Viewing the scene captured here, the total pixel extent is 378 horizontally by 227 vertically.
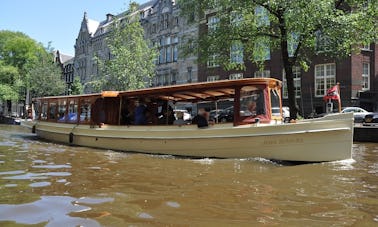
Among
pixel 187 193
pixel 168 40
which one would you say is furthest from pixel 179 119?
pixel 168 40

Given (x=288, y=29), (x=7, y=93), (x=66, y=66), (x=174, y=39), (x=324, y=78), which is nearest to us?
(x=288, y=29)

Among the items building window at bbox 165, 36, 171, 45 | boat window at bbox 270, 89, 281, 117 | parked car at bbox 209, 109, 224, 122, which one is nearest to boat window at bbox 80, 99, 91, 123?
parked car at bbox 209, 109, 224, 122

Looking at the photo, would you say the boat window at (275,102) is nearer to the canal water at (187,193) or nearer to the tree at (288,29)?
the canal water at (187,193)

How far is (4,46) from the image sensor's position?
5844 cm

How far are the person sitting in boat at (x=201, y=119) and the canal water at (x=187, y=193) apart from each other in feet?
4.91

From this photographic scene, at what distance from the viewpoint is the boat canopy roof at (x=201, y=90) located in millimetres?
11602

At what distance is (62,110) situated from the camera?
60.3 feet

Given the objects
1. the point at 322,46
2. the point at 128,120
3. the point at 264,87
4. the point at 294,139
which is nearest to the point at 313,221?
the point at 294,139

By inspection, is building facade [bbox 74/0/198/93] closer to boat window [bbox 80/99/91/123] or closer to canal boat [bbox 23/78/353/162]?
boat window [bbox 80/99/91/123]

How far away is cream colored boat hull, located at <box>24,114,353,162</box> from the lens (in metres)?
10.4

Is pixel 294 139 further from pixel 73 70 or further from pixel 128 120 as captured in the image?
pixel 73 70

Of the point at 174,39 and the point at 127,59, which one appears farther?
the point at 174,39

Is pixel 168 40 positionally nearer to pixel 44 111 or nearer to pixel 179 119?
pixel 44 111

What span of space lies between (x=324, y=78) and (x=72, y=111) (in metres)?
21.8
